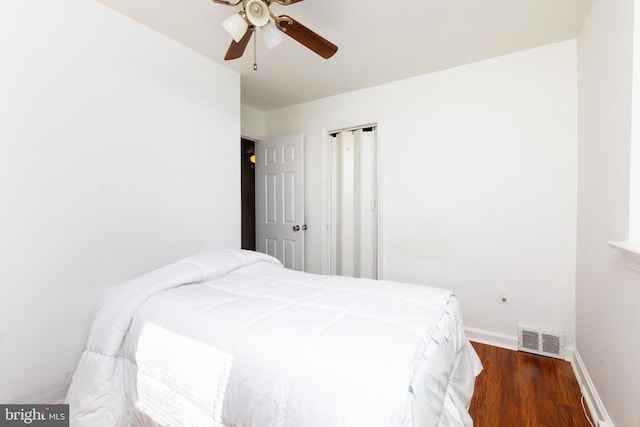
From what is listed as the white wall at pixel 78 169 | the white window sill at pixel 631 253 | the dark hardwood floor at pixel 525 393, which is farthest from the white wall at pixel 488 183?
the white wall at pixel 78 169

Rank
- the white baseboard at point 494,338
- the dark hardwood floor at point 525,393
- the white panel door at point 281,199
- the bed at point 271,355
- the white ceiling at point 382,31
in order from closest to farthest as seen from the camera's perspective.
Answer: the bed at point 271,355, the dark hardwood floor at point 525,393, the white ceiling at point 382,31, the white baseboard at point 494,338, the white panel door at point 281,199

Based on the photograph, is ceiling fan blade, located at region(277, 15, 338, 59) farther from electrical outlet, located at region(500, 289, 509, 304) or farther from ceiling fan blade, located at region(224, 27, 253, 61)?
electrical outlet, located at region(500, 289, 509, 304)

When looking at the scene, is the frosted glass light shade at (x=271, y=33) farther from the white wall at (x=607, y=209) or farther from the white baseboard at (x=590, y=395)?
the white baseboard at (x=590, y=395)

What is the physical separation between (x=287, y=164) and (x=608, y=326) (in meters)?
3.16

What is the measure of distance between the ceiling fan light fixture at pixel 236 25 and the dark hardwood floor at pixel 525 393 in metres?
2.55

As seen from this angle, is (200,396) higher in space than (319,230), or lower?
lower

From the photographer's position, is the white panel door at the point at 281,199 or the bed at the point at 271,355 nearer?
the bed at the point at 271,355

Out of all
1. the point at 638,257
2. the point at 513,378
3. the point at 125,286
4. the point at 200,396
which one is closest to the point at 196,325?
the point at 200,396

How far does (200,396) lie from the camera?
1.27m

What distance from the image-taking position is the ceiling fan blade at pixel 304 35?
1581 mm

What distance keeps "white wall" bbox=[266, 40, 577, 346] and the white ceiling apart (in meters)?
0.24

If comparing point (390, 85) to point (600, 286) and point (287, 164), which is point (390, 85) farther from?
point (600, 286)

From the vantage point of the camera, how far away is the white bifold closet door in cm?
366

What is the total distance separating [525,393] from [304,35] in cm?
264
